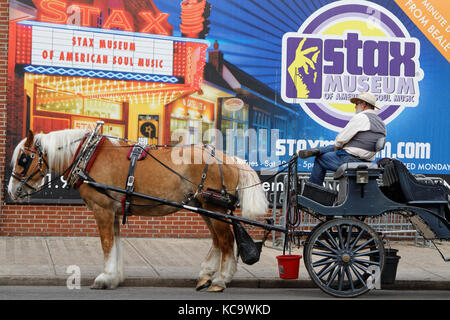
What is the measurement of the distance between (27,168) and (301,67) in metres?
5.71

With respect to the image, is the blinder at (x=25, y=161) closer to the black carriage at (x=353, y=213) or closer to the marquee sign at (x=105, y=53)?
the black carriage at (x=353, y=213)

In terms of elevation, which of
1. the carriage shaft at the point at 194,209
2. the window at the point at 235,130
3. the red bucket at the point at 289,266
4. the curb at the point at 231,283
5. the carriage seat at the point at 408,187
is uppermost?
the window at the point at 235,130

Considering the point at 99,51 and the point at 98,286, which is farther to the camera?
the point at 99,51

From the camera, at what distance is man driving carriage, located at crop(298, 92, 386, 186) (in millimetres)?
7391

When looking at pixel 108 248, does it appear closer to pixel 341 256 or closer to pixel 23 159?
pixel 23 159

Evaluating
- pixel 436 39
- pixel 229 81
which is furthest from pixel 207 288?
pixel 436 39

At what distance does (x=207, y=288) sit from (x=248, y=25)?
5.46 m

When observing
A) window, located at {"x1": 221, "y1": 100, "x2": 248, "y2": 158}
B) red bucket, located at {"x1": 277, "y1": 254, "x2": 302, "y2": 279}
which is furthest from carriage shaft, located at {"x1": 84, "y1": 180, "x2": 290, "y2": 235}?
window, located at {"x1": 221, "y1": 100, "x2": 248, "y2": 158}

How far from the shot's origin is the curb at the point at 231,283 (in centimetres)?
774

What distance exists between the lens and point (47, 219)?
11.0 meters

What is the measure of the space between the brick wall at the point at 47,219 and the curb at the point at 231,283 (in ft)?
10.7

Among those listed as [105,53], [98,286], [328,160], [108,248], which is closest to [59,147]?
[108,248]

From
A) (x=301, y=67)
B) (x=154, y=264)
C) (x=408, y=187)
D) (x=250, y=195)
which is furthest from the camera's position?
(x=301, y=67)

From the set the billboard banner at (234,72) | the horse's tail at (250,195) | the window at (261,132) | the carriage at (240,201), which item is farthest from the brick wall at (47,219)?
the horse's tail at (250,195)
